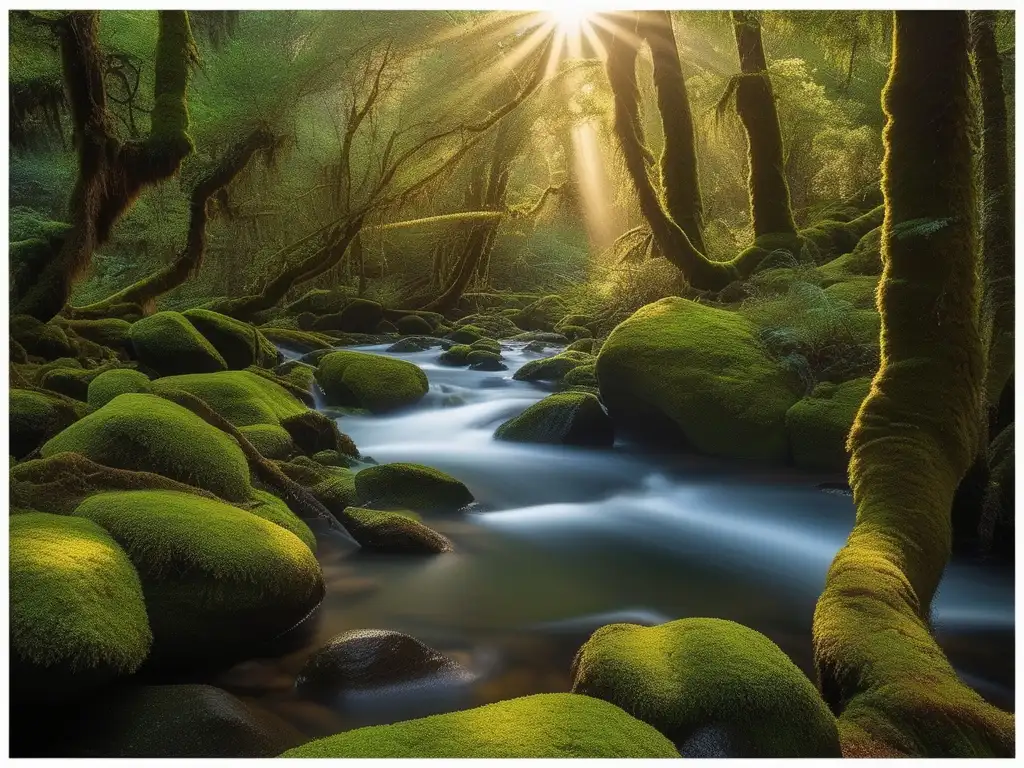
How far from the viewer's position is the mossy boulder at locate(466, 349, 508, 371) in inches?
310

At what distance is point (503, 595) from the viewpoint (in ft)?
10.6

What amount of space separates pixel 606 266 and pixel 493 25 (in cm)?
326

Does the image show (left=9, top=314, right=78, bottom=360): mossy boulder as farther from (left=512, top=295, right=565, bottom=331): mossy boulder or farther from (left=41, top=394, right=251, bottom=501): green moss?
(left=512, top=295, right=565, bottom=331): mossy boulder

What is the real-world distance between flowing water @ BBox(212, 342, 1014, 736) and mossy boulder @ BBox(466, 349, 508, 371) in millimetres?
Answer: 2569

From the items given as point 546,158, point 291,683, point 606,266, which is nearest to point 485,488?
point 291,683

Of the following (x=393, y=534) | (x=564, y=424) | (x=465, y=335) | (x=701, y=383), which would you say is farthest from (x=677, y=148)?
(x=393, y=534)

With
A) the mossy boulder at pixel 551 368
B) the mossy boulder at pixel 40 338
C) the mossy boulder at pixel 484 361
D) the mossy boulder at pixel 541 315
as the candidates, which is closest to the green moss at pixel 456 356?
the mossy boulder at pixel 484 361

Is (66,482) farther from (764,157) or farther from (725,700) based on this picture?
(764,157)

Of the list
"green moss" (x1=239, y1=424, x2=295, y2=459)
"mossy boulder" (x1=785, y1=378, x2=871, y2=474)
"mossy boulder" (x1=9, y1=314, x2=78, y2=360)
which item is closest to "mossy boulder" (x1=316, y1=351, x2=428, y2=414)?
"green moss" (x1=239, y1=424, x2=295, y2=459)

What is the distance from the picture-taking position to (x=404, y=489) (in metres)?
4.01

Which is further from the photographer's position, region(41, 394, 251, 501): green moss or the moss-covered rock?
the moss-covered rock

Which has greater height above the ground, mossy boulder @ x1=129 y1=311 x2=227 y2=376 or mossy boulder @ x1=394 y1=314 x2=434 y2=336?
mossy boulder @ x1=129 y1=311 x2=227 y2=376

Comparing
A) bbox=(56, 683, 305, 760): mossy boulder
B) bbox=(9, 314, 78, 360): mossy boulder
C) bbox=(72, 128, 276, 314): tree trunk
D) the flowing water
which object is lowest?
the flowing water

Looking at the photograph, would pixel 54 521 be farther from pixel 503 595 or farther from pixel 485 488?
pixel 485 488
